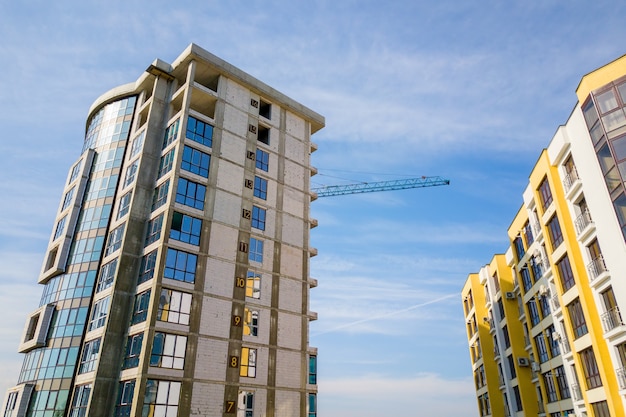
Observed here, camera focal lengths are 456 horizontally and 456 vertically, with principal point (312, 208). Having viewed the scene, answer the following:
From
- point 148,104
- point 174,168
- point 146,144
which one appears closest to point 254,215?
point 174,168

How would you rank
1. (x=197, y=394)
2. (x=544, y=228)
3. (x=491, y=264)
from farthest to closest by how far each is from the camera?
1. (x=491, y=264)
2. (x=544, y=228)
3. (x=197, y=394)

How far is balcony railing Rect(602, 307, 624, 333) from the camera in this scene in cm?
2558

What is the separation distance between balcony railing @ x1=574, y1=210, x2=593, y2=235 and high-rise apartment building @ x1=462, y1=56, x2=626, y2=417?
3.4 inches

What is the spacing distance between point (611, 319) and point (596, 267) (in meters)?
3.17

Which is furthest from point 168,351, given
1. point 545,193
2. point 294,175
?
point 545,193

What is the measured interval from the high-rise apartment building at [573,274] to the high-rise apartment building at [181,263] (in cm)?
1934

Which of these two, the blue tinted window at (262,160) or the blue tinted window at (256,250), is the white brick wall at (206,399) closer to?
the blue tinted window at (256,250)

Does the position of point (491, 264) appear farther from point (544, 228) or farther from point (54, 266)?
point (54, 266)

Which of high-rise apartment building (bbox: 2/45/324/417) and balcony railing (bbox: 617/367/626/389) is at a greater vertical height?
high-rise apartment building (bbox: 2/45/324/417)

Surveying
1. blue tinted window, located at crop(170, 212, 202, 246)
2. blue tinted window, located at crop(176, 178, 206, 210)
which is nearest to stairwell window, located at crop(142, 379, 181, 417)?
blue tinted window, located at crop(170, 212, 202, 246)

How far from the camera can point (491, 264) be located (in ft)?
167

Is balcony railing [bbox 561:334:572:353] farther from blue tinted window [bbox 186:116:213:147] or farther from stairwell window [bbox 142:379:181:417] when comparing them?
blue tinted window [bbox 186:116:213:147]

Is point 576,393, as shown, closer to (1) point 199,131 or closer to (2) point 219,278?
(2) point 219,278

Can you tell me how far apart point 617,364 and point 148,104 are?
133 feet
